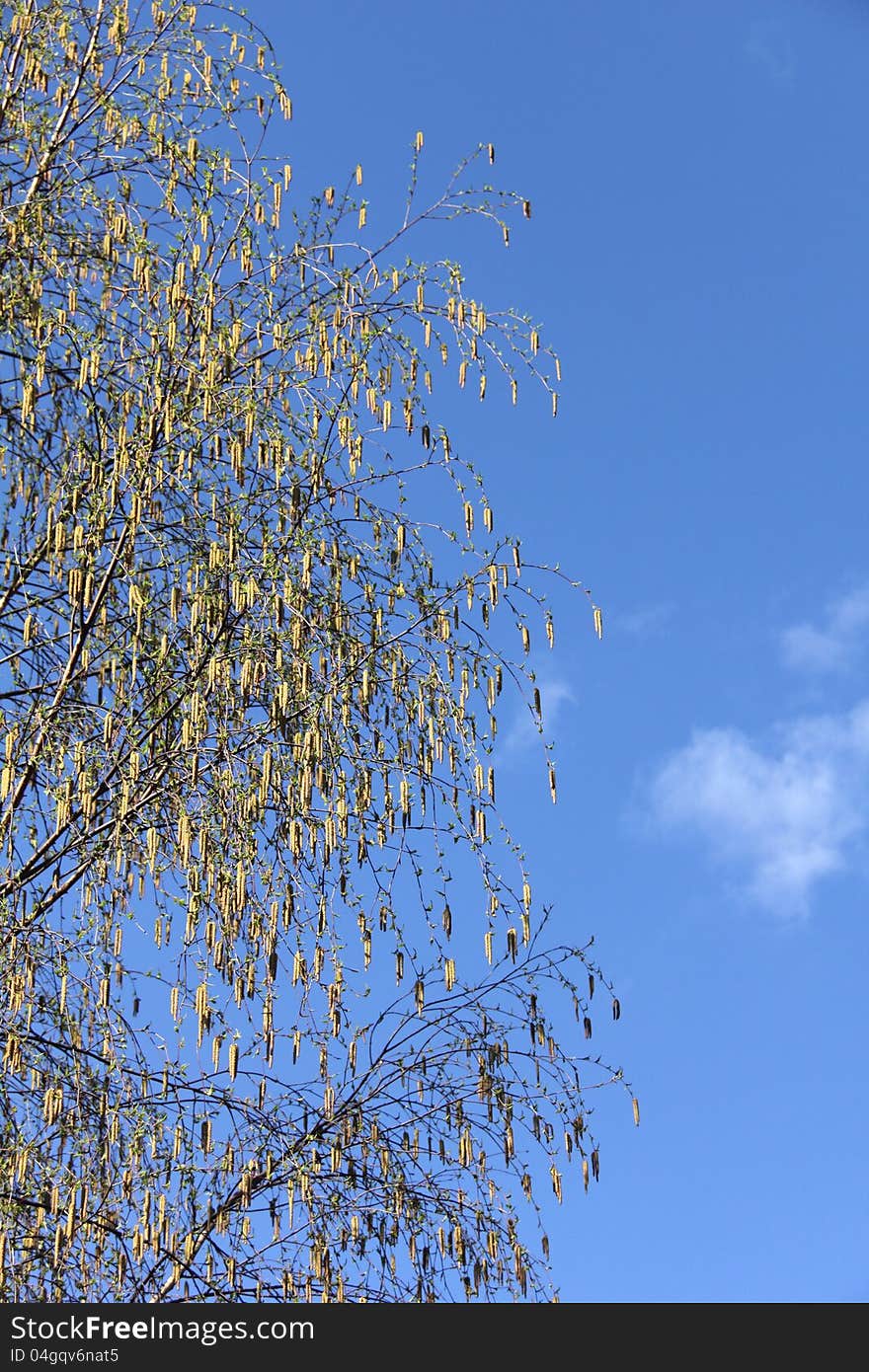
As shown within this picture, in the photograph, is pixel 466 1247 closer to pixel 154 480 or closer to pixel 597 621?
pixel 597 621

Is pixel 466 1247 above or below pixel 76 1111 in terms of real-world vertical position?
below

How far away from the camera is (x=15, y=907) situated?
5445 mm

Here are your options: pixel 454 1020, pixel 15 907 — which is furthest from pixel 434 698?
pixel 15 907

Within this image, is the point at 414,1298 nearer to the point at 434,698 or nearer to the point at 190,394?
the point at 434,698

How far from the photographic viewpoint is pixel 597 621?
600 cm

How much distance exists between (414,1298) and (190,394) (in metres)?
3.27
